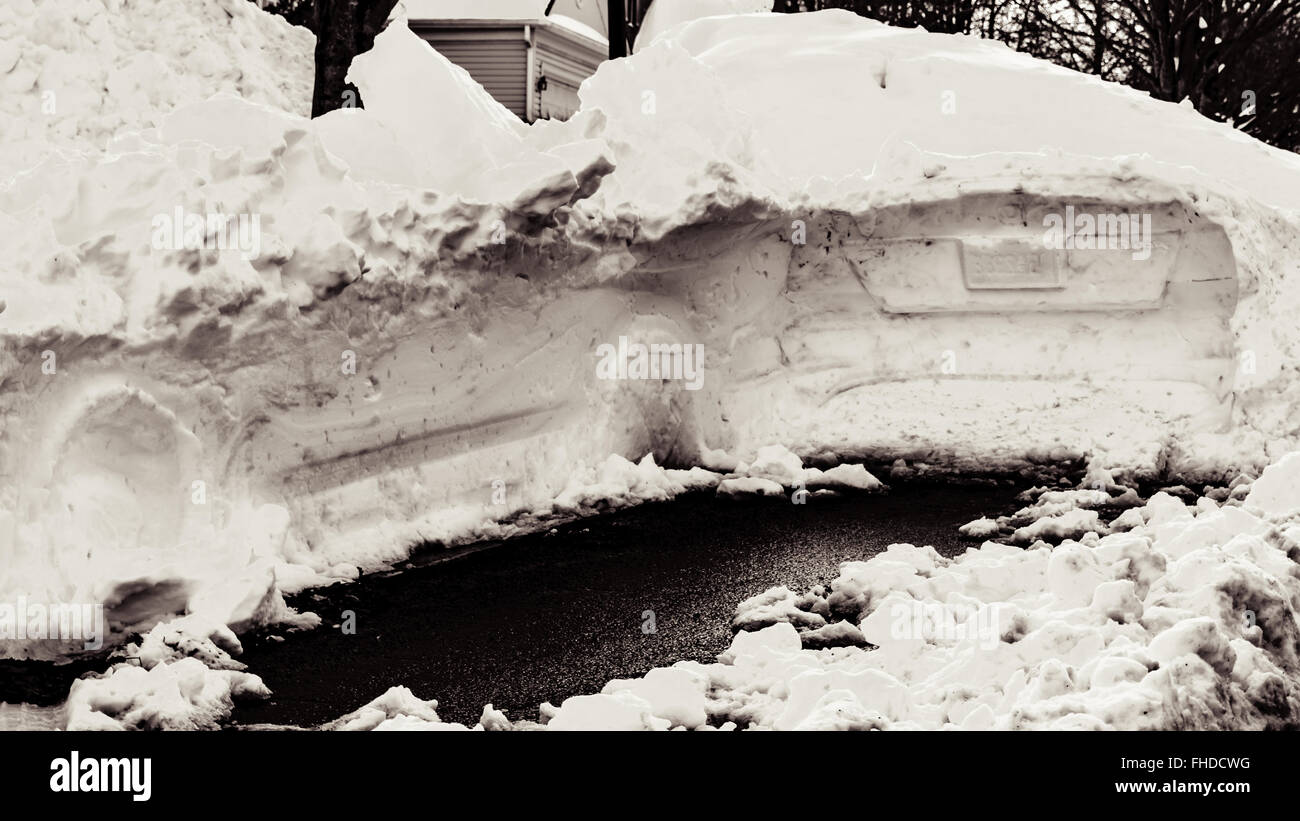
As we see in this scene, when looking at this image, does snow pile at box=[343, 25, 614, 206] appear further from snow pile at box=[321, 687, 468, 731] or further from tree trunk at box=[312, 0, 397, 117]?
tree trunk at box=[312, 0, 397, 117]

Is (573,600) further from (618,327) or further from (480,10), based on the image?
(480,10)

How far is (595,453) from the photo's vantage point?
26.8 feet

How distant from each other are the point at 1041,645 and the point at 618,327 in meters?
4.39

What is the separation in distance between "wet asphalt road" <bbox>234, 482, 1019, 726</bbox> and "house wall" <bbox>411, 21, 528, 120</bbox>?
13.4 m

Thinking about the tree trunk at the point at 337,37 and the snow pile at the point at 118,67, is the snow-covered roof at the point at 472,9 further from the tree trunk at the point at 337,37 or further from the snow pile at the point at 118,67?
the tree trunk at the point at 337,37

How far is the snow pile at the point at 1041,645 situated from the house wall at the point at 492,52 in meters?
15.3

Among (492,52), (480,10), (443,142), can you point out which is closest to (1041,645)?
(443,142)

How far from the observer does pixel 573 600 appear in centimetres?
620

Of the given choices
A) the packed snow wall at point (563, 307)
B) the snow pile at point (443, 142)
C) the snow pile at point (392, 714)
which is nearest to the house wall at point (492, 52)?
the packed snow wall at point (563, 307)

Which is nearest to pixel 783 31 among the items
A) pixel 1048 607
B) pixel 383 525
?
pixel 383 525

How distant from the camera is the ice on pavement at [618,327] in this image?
5531 millimetres

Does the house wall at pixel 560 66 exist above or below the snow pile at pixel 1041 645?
above

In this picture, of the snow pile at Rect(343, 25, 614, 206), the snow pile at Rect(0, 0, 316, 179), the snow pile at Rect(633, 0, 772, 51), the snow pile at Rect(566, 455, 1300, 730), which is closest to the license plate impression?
the snow pile at Rect(343, 25, 614, 206)
